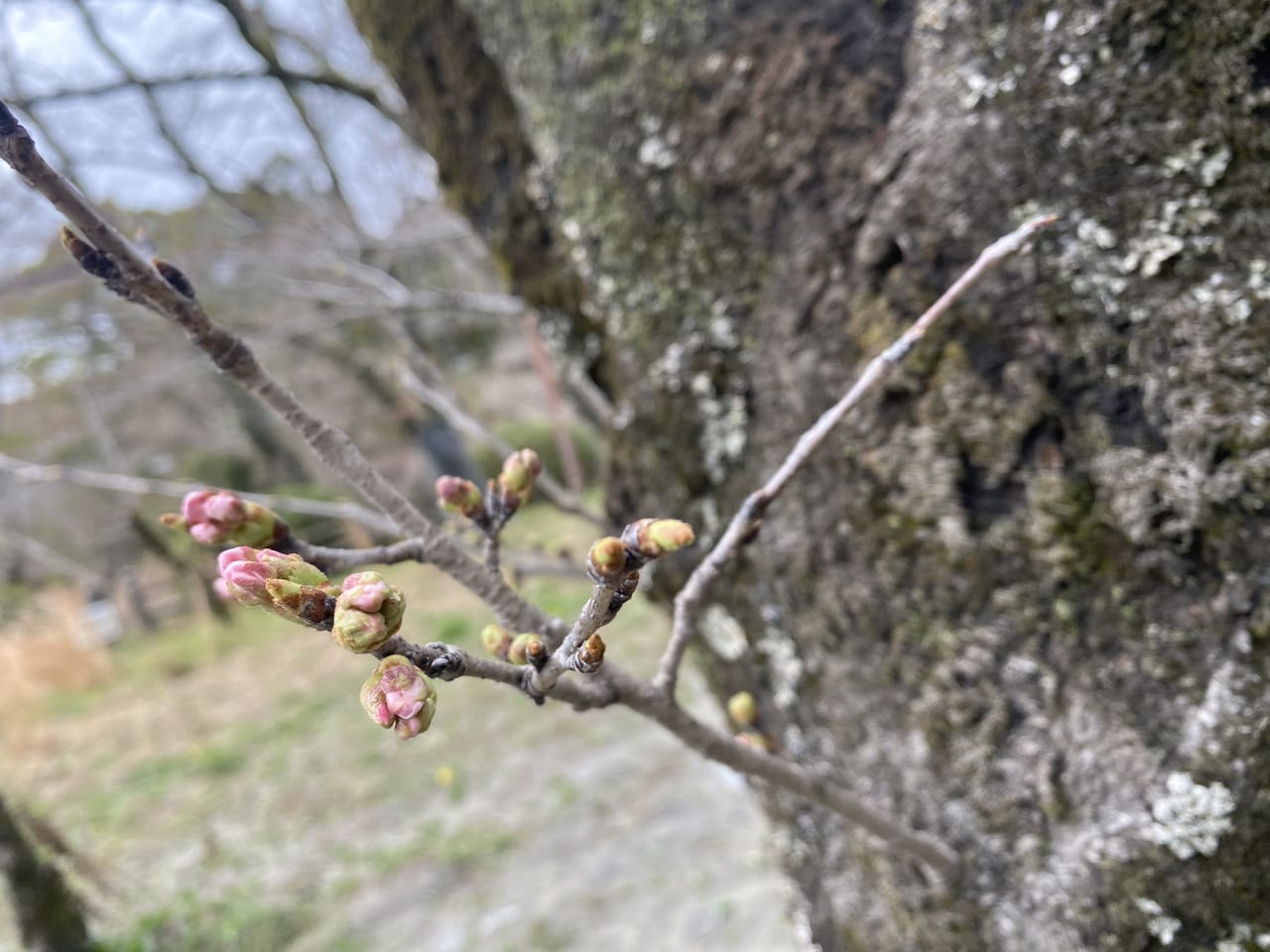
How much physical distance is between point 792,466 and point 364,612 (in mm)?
392

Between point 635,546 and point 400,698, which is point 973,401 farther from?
point 400,698

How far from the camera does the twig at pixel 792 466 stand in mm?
645

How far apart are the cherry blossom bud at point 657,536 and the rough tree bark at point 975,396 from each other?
569 millimetres

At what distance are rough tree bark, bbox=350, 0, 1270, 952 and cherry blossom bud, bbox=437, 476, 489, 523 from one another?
0.47 metres

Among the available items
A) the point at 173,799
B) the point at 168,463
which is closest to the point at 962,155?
the point at 173,799

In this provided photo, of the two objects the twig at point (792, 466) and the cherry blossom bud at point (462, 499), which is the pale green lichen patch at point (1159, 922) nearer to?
the twig at point (792, 466)

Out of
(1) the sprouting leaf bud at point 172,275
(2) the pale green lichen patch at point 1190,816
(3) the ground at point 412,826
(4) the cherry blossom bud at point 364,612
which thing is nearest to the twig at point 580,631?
(4) the cherry blossom bud at point 364,612

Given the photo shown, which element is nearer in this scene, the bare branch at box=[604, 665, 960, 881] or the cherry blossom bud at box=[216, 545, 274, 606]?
the cherry blossom bud at box=[216, 545, 274, 606]

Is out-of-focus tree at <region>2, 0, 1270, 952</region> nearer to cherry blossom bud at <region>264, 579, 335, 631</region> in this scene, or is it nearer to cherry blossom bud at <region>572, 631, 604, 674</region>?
cherry blossom bud at <region>572, 631, 604, 674</region>

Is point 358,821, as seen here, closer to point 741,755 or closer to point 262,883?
point 262,883

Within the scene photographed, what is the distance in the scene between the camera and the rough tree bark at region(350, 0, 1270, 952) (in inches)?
29.1

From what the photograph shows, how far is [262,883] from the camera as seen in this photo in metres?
4.24

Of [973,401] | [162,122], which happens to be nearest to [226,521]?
[973,401]

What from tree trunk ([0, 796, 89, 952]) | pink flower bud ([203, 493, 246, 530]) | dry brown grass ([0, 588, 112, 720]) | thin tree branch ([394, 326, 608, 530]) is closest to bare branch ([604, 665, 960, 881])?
pink flower bud ([203, 493, 246, 530])
